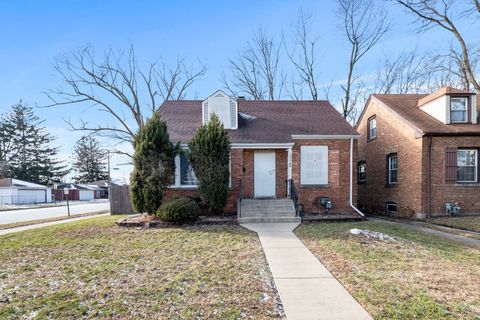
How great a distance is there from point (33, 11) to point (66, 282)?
34.1 ft

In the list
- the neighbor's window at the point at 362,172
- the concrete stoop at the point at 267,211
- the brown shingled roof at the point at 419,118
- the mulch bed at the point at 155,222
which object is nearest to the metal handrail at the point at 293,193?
the concrete stoop at the point at 267,211

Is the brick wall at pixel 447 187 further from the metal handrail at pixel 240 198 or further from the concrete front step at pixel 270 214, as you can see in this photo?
the metal handrail at pixel 240 198

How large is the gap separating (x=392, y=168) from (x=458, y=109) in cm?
384

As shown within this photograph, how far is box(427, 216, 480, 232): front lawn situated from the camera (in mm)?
9141

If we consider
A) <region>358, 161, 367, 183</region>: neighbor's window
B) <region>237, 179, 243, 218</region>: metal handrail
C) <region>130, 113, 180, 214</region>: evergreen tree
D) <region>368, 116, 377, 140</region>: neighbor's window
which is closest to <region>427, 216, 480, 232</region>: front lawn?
<region>358, 161, 367, 183</region>: neighbor's window

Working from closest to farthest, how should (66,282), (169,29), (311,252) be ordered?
(66,282) → (311,252) → (169,29)

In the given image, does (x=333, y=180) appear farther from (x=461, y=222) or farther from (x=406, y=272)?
(x=406, y=272)

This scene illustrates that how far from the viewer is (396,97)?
1479 centimetres

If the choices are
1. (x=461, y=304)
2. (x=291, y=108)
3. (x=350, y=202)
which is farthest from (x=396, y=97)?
(x=461, y=304)

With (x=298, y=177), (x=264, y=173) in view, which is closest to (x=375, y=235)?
(x=298, y=177)

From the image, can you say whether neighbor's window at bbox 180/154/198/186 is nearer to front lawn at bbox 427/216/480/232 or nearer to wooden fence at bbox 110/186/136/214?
wooden fence at bbox 110/186/136/214

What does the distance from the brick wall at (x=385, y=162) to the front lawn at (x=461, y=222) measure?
38.0 inches

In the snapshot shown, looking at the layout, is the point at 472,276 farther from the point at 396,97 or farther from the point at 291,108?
the point at 396,97

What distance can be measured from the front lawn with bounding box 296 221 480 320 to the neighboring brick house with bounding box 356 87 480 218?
5.08 m
